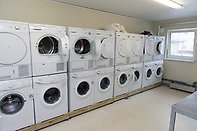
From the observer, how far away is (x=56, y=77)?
93.9 inches

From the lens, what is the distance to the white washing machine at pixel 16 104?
6.36 ft

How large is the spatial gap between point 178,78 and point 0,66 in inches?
196

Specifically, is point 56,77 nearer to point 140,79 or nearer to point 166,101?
point 140,79

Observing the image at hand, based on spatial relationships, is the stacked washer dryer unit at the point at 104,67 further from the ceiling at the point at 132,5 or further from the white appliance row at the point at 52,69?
the ceiling at the point at 132,5

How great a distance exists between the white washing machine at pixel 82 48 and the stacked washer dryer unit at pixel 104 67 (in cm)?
11

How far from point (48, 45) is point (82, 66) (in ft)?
2.37

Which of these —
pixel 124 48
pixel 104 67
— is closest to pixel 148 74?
pixel 124 48

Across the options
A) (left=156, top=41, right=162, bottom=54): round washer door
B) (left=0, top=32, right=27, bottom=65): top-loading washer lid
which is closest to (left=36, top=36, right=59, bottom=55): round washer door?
(left=0, top=32, right=27, bottom=65): top-loading washer lid

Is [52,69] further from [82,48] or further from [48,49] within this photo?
[82,48]

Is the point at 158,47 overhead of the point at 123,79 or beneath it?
overhead

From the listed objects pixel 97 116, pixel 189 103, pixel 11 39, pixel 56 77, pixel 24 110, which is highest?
pixel 11 39

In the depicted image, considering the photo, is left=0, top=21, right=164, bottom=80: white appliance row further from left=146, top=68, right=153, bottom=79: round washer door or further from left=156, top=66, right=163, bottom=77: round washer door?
Answer: left=156, top=66, right=163, bottom=77: round washer door

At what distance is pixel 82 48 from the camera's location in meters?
2.82

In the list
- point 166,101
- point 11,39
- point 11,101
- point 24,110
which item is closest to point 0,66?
point 11,39
